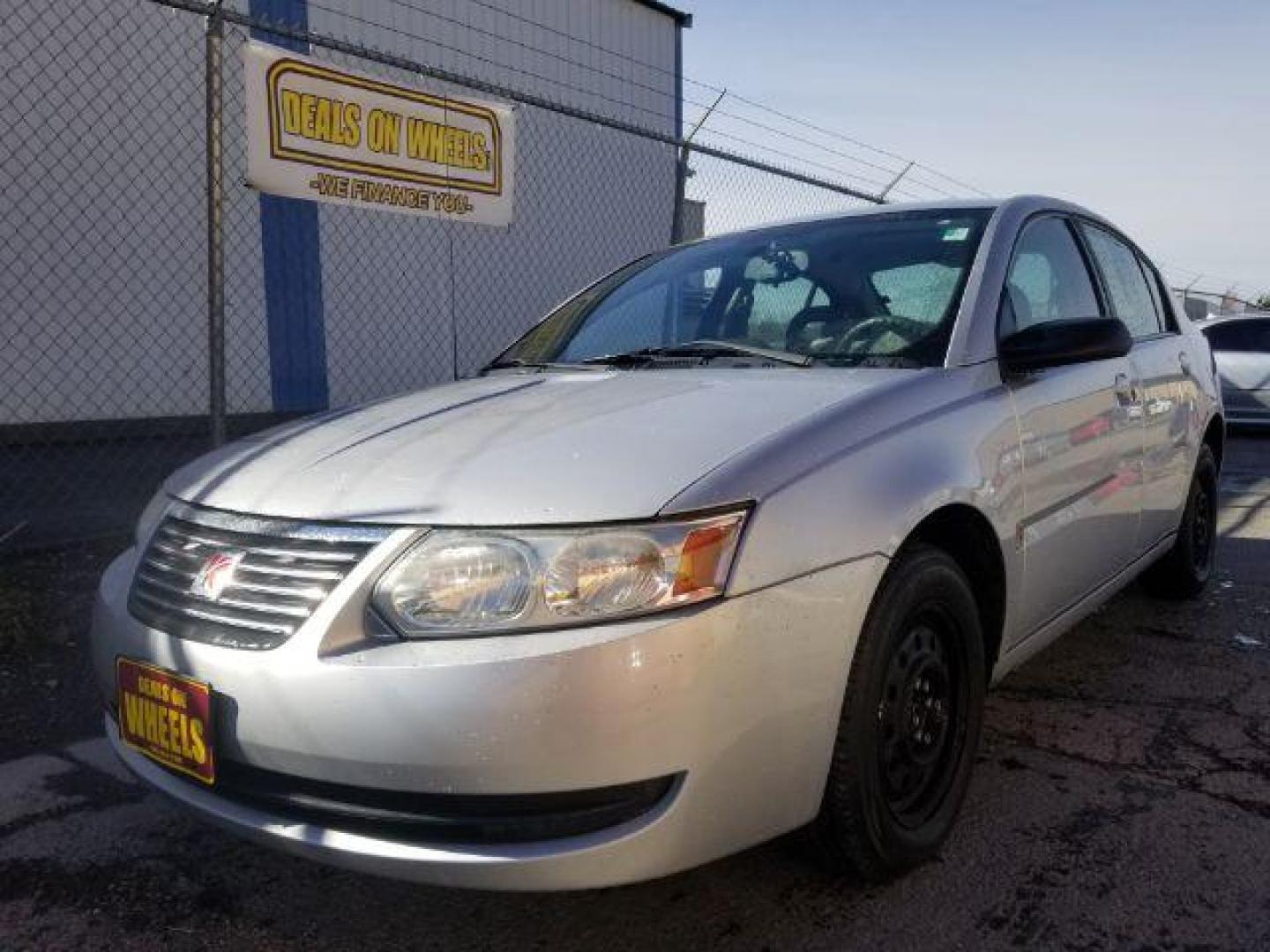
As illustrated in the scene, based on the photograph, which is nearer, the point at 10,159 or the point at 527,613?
the point at 527,613

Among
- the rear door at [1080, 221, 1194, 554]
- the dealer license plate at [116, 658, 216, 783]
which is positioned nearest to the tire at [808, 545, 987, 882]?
the dealer license plate at [116, 658, 216, 783]

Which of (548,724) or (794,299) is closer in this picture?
(548,724)

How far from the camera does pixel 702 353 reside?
2891 millimetres

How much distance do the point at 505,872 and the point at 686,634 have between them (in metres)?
0.49

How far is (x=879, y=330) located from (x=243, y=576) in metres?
1.69

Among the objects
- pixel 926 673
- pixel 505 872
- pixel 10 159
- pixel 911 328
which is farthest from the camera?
pixel 10 159

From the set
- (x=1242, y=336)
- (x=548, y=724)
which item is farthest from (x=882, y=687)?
(x=1242, y=336)

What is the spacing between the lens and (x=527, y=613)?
1.76 metres

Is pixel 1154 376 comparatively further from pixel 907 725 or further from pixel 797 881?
pixel 797 881

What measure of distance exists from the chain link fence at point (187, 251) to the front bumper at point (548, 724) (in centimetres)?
422

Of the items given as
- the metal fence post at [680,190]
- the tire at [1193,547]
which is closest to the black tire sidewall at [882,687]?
the tire at [1193,547]

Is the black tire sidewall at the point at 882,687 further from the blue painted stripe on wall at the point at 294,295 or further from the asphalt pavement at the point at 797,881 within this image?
the blue painted stripe on wall at the point at 294,295

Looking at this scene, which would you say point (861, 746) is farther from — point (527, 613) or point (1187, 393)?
point (1187, 393)

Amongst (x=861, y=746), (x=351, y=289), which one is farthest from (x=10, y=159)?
(x=861, y=746)
